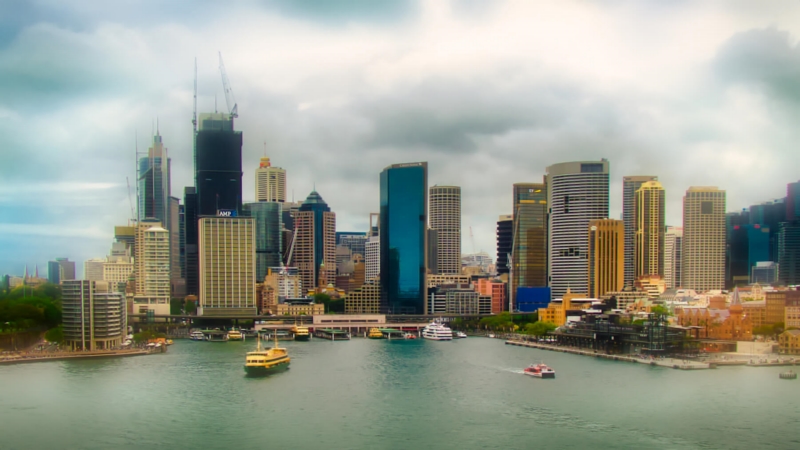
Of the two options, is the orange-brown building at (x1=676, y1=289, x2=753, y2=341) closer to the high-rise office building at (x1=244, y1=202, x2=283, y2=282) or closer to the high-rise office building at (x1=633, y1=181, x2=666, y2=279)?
the high-rise office building at (x1=633, y1=181, x2=666, y2=279)

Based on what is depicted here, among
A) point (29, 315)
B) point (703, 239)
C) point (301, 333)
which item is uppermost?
point (703, 239)

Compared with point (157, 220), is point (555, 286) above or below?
below

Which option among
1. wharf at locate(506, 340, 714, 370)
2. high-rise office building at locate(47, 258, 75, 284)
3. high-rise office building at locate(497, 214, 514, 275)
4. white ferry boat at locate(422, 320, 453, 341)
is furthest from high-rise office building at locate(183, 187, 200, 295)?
wharf at locate(506, 340, 714, 370)

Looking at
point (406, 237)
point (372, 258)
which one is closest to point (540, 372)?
point (406, 237)

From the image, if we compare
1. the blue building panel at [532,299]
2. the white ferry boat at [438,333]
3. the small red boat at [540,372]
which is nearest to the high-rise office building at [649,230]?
the blue building panel at [532,299]

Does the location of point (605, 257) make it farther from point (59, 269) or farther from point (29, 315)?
point (59, 269)

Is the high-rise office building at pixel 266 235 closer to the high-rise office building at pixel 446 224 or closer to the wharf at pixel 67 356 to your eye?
the high-rise office building at pixel 446 224

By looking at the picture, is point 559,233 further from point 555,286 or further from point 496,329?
point 496,329

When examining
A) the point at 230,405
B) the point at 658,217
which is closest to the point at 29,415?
the point at 230,405

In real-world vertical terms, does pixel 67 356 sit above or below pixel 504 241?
below
